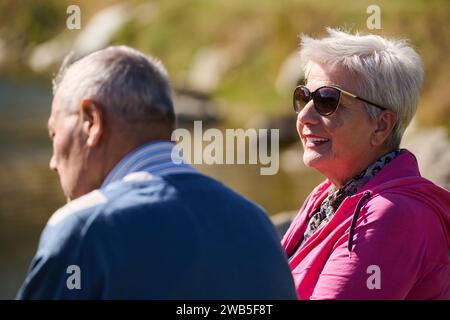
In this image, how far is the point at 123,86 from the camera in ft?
6.98

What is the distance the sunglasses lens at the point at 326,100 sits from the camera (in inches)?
123

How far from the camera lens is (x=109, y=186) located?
2.07m

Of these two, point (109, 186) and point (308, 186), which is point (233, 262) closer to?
point (109, 186)

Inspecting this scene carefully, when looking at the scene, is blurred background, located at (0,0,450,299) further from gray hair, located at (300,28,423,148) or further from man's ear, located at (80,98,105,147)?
man's ear, located at (80,98,105,147)

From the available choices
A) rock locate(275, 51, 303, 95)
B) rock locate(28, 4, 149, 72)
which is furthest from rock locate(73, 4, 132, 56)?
rock locate(275, 51, 303, 95)

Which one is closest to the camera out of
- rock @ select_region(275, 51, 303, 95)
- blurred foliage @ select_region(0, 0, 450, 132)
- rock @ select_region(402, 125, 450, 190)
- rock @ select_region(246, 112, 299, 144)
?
rock @ select_region(402, 125, 450, 190)

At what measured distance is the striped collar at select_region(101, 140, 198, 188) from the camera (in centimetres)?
213

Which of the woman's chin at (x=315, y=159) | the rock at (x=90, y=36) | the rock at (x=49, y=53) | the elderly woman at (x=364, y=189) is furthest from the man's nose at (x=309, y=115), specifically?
the rock at (x=49, y=53)

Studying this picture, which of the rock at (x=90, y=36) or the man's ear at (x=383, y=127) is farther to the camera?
the rock at (x=90, y=36)

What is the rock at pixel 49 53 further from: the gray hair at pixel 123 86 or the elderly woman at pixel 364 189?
the gray hair at pixel 123 86

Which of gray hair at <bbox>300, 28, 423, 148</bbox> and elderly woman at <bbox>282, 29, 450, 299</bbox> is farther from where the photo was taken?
gray hair at <bbox>300, 28, 423, 148</bbox>

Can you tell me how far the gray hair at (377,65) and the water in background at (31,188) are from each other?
6282mm

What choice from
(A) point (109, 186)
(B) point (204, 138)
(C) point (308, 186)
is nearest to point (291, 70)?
(B) point (204, 138)

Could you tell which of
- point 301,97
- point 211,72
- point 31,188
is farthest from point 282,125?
point 301,97
